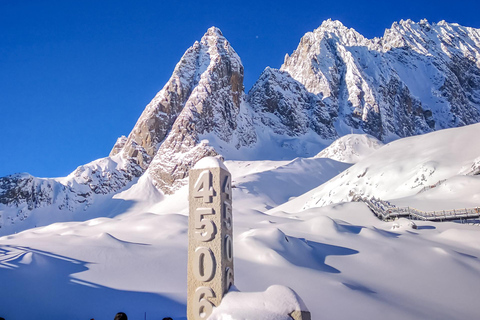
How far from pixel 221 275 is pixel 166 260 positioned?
11.1m

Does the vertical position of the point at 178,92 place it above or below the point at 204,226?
above

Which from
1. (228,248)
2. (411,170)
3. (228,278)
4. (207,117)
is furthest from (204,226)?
(207,117)

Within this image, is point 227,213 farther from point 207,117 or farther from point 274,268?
point 207,117

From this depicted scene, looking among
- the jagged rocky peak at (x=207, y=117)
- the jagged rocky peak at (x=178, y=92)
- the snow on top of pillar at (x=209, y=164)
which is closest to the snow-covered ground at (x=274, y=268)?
the snow on top of pillar at (x=209, y=164)

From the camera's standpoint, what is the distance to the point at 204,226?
290 inches

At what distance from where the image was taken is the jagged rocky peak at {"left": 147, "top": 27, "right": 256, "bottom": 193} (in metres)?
104

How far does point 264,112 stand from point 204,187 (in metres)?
140

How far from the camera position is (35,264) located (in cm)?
1595

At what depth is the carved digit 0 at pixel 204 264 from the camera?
23.6ft

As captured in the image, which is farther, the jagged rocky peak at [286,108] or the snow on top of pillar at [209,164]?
the jagged rocky peak at [286,108]

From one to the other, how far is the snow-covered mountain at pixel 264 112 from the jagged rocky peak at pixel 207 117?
1.06 feet

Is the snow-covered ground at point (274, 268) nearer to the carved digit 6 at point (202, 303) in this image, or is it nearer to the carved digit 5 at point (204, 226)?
the carved digit 6 at point (202, 303)

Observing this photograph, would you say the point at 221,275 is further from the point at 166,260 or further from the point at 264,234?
the point at 264,234

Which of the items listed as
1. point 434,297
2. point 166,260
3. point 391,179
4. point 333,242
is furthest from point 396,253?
point 391,179
